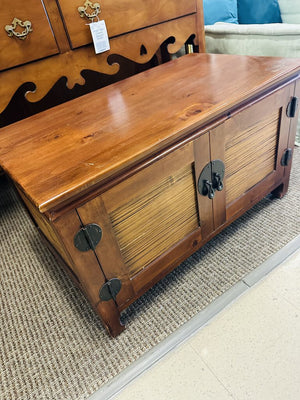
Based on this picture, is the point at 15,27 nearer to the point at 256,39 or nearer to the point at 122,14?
the point at 122,14

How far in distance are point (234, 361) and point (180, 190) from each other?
0.46m

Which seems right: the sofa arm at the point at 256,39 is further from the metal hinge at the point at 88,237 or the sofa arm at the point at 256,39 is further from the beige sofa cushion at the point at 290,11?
the metal hinge at the point at 88,237

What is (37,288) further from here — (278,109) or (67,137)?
(278,109)

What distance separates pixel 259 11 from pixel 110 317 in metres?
1.71

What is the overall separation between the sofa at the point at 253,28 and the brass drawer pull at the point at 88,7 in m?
0.65

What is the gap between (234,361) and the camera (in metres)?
0.73

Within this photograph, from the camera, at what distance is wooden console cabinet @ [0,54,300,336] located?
588mm

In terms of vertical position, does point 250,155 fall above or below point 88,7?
below

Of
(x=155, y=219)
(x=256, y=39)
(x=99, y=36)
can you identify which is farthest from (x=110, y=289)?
(x=256, y=39)

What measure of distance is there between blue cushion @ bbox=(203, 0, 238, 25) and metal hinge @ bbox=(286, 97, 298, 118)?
37.2 inches

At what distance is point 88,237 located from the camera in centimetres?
61

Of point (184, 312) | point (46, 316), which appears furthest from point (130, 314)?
point (46, 316)

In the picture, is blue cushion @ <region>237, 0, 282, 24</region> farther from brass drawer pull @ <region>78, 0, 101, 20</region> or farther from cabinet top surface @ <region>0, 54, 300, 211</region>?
brass drawer pull @ <region>78, 0, 101, 20</region>

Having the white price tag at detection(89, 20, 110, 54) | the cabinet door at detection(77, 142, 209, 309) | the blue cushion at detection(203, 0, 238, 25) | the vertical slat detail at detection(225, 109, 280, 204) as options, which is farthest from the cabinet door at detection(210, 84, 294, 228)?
the blue cushion at detection(203, 0, 238, 25)
